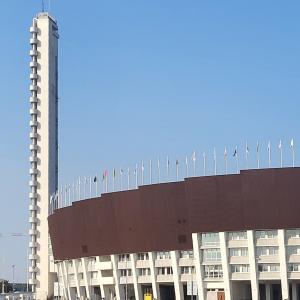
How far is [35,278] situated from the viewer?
12575 centimetres

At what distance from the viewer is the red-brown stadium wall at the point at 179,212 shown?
84.1 m

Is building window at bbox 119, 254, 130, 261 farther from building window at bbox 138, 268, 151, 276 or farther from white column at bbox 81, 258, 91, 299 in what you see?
white column at bbox 81, 258, 91, 299

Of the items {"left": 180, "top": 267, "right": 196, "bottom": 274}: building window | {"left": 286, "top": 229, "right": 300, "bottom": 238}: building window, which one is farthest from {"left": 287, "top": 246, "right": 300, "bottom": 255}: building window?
{"left": 180, "top": 267, "right": 196, "bottom": 274}: building window

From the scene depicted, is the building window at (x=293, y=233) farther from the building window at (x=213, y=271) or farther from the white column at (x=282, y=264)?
the building window at (x=213, y=271)

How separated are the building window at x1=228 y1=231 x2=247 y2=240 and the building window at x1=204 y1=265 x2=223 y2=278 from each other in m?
4.35

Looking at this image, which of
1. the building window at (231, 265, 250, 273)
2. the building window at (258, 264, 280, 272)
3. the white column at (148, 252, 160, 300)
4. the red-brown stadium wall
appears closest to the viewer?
the red-brown stadium wall

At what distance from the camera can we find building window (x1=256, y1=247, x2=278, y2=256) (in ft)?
283

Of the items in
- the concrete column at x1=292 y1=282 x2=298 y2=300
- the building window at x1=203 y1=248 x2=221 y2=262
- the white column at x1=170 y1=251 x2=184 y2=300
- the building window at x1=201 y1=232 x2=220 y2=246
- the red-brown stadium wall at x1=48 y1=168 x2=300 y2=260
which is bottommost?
the concrete column at x1=292 y1=282 x2=298 y2=300

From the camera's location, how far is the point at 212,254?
294 ft

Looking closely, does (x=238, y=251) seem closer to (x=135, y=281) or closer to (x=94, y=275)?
(x=135, y=281)

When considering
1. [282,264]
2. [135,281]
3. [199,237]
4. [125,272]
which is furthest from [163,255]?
[282,264]

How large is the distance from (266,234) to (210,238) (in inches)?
287

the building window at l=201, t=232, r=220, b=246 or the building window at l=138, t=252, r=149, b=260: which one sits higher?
the building window at l=201, t=232, r=220, b=246

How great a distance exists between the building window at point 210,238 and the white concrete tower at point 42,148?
43636 millimetres
